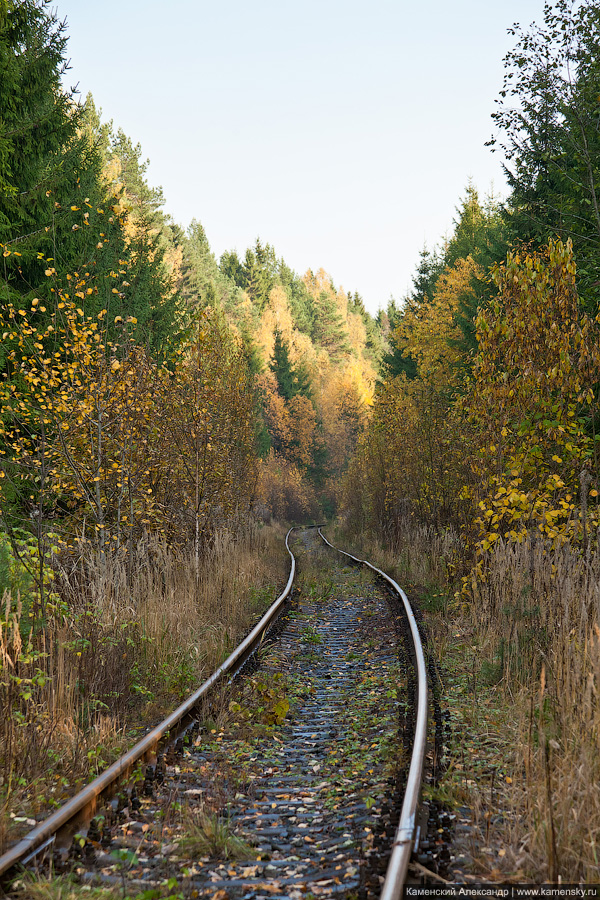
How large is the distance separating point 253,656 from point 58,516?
287 inches

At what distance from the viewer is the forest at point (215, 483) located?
17.0 ft

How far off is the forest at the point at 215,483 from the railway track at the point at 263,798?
1.53ft

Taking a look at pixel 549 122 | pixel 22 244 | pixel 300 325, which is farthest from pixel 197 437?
pixel 300 325

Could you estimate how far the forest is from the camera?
5195mm

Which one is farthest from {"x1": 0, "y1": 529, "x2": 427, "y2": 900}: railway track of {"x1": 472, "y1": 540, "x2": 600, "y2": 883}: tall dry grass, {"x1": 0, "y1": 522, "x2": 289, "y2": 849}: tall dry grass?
{"x1": 472, "y1": 540, "x2": 600, "y2": 883}: tall dry grass

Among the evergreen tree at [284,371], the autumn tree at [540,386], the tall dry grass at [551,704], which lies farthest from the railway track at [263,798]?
the evergreen tree at [284,371]

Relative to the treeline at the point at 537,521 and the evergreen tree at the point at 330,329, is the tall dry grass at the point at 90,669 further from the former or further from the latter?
the evergreen tree at the point at 330,329

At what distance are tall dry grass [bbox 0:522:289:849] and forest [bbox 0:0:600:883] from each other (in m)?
0.03

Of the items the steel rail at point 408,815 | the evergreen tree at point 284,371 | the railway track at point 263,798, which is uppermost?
the evergreen tree at point 284,371

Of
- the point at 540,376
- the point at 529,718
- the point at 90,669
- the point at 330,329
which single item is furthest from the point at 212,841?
the point at 330,329

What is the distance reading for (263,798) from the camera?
4.87m

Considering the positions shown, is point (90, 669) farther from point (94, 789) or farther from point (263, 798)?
point (263, 798)

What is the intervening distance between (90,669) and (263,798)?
220cm

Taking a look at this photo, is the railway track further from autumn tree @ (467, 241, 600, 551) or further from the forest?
autumn tree @ (467, 241, 600, 551)
